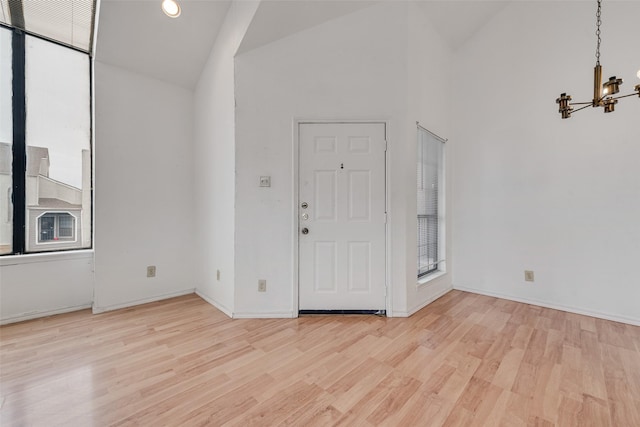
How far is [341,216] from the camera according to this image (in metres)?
2.80

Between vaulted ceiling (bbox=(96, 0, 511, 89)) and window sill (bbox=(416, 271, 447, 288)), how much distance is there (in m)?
3.00

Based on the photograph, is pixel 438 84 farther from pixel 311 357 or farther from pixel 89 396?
pixel 89 396

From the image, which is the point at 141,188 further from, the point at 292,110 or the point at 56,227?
the point at 292,110

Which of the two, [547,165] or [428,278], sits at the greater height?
[547,165]

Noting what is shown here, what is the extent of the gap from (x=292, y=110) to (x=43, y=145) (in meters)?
2.67

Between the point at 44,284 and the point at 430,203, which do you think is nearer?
the point at 44,284

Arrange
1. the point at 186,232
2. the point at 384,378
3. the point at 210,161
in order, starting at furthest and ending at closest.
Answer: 1. the point at 186,232
2. the point at 210,161
3. the point at 384,378

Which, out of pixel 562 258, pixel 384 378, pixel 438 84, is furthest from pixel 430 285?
pixel 438 84

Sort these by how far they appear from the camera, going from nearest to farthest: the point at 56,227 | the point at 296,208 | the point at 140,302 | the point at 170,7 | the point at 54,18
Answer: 1. the point at 170,7
2. the point at 54,18
3. the point at 296,208
4. the point at 56,227
5. the point at 140,302

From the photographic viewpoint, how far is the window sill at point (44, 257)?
259 cm

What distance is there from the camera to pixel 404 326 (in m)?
2.56

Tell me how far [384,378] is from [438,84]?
335 centimetres

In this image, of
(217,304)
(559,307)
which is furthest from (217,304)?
(559,307)

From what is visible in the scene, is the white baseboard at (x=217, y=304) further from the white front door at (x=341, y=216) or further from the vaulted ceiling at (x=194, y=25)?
the vaulted ceiling at (x=194, y=25)
